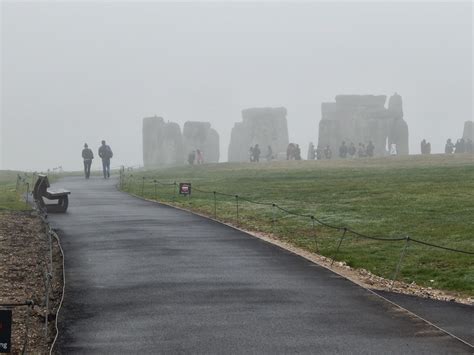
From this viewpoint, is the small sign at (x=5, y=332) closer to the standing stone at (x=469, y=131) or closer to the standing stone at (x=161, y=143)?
the standing stone at (x=161, y=143)

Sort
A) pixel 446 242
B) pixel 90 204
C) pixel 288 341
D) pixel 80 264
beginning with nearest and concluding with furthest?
pixel 288 341 → pixel 80 264 → pixel 446 242 → pixel 90 204

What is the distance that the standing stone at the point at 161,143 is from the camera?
84.7 meters

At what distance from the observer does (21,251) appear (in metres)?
21.6

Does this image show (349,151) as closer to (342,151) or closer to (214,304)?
(342,151)

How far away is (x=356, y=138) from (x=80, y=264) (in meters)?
67.0

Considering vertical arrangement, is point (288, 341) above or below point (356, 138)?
below

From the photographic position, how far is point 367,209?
28.3m

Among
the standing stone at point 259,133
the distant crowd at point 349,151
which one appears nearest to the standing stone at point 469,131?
the distant crowd at point 349,151

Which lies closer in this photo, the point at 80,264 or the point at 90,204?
the point at 80,264

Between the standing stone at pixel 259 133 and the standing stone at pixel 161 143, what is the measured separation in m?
8.15

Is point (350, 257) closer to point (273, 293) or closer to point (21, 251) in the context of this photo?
point (273, 293)

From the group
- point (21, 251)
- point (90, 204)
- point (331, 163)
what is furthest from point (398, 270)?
point (331, 163)

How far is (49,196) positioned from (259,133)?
58407 mm

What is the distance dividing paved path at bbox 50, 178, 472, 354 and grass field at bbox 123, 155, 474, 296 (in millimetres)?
1918
